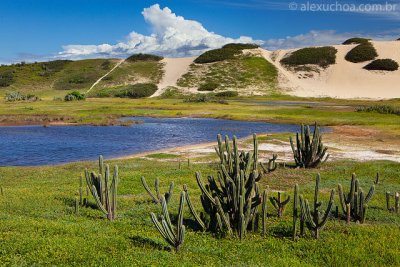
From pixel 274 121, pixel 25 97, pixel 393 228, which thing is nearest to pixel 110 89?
pixel 25 97

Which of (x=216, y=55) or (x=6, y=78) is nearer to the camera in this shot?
(x=6, y=78)

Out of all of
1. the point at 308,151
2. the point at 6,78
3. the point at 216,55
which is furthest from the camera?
the point at 216,55

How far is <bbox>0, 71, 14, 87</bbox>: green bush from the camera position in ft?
485

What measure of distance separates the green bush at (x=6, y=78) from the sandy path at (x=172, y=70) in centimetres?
5327

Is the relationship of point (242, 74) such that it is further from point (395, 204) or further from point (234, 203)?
point (234, 203)

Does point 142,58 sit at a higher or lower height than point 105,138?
higher

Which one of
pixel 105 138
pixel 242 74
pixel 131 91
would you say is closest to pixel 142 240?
pixel 105 138

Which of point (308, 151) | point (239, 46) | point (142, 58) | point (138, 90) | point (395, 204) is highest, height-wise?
point (239, 46)

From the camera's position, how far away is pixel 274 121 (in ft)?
231

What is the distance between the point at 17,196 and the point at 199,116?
2349 inches

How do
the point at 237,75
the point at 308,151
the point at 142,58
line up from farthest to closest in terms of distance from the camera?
the point at 142,58, the point at 237,75, the point at 308,151

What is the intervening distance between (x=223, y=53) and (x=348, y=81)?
55.3 meters

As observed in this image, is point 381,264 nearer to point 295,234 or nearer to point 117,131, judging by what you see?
point 295,234

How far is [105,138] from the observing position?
51906 mm
